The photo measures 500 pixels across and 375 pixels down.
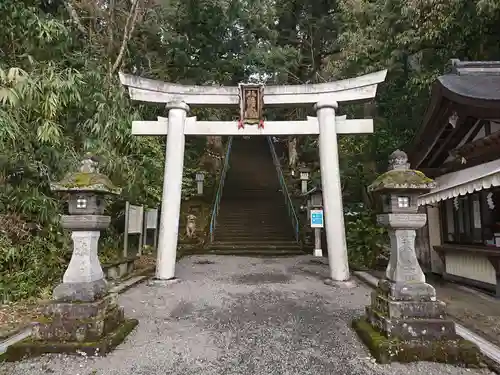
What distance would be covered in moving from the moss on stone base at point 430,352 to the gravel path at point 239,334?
80mm

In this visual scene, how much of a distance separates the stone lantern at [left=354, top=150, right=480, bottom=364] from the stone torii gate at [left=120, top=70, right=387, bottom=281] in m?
2.82

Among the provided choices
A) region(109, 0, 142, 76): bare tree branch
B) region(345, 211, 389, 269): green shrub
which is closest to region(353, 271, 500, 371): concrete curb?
region(345, 211, 389, 269): green shrub

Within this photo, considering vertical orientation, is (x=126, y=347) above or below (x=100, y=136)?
below

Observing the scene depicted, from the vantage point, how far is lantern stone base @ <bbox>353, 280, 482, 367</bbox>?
10.5ft

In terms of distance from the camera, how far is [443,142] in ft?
23.9

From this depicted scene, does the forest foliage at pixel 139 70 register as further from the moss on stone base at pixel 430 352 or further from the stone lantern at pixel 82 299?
the moss on stone base at pixel 430 352

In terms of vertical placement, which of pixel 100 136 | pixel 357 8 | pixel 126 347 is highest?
pixel 357 8

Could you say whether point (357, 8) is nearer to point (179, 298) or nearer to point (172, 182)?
point (172, 182)

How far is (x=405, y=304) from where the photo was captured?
3434 mm

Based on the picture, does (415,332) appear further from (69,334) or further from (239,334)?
(69,334)

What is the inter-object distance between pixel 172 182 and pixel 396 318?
4826 millimetres

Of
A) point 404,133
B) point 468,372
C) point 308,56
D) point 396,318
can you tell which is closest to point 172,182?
point 396,318

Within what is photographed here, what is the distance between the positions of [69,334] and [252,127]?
5.16 metres

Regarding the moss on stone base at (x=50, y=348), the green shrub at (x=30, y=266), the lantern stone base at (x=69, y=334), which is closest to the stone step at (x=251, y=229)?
the green shrub at (x=30, y=266)
